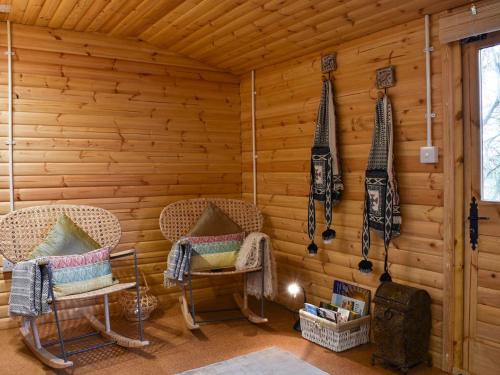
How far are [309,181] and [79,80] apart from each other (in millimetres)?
2104

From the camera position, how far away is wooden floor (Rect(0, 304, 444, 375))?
303 centimetres

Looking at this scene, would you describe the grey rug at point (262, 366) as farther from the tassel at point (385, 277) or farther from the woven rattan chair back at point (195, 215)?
the woven rattan chair back at point (195, 215)

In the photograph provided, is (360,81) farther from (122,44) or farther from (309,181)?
(122,44)

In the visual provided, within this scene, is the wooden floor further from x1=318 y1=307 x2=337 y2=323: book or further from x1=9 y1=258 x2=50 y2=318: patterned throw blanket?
x1=9 y1=258 x2=50 y2=318: patterned throw blanket

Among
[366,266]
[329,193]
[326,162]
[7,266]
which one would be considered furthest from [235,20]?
[7,266]

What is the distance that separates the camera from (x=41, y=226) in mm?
3508

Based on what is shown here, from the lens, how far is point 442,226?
2.92 m

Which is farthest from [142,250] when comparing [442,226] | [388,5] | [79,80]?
[388,5]

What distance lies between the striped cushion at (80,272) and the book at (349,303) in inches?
65.7

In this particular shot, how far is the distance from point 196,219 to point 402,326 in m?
2.00

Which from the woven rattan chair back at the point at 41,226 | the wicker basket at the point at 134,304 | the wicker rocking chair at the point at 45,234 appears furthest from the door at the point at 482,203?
the woven rattan chair back at the point at 41,226

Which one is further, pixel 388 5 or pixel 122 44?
pixel 122 44

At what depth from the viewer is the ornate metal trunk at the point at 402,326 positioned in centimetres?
286

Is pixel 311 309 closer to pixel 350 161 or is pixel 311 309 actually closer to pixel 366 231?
pixel 366 231
